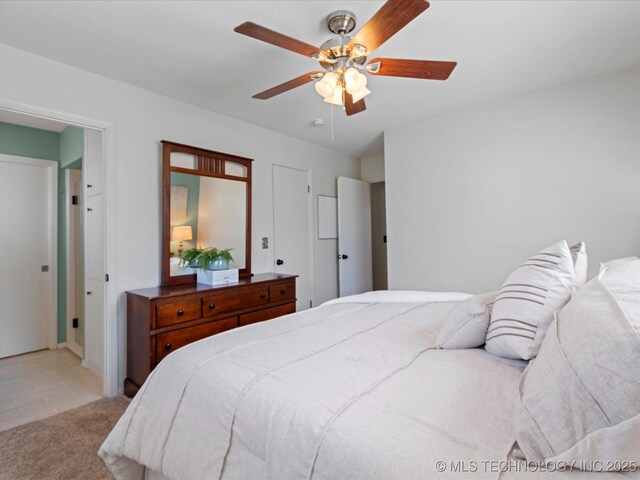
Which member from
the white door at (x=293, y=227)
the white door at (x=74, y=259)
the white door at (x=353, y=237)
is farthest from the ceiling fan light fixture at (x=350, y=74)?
the white door at (x=74, y=259)

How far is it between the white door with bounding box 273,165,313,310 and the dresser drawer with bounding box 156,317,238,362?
119 cm

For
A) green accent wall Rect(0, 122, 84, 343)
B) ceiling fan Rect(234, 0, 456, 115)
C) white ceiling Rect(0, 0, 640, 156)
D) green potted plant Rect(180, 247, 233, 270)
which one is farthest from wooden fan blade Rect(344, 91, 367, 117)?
green accent wall Rect(0, 122, 84, 343)

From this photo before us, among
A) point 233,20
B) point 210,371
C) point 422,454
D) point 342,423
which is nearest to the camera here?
point 422,454

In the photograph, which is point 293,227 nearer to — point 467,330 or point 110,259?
point 110,259

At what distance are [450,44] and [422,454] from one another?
7.51ft

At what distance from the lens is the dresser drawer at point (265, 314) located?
9.27 ft

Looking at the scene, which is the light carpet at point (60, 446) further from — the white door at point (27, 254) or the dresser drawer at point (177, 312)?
the white door at point (27, 254)

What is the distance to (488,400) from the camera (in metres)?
0.90

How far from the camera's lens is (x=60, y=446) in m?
1.88

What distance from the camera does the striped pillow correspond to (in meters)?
1.13

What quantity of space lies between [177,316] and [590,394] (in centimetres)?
239

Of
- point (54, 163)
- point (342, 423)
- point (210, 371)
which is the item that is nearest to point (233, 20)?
point (210, 371)

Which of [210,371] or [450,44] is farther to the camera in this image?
[450,44]

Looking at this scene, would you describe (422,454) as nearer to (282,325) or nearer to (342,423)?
(342,423)
